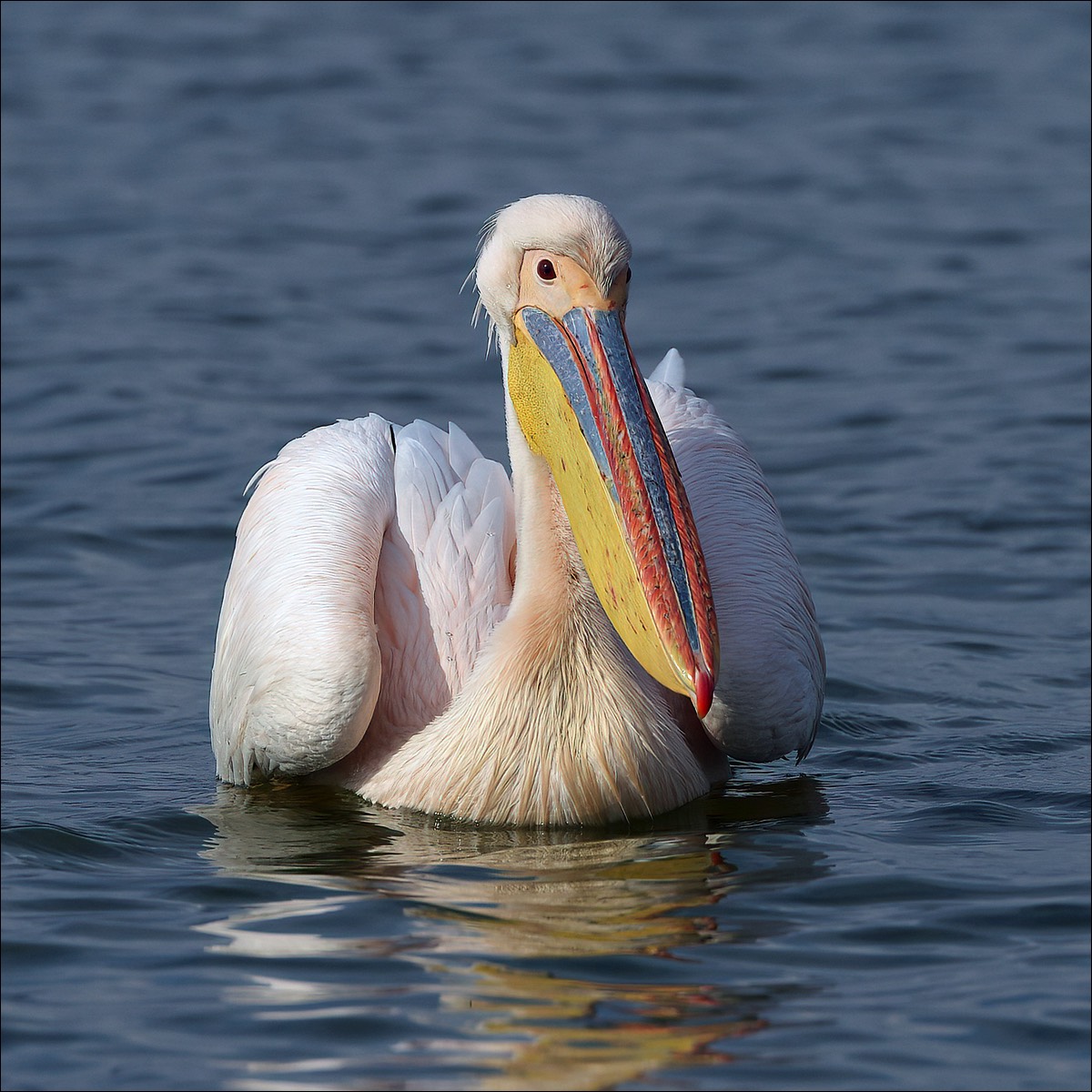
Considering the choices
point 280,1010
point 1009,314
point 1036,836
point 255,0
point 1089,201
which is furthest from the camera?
point 255,0

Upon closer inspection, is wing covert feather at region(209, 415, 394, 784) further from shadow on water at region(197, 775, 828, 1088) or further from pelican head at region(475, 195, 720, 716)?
pelican head at region(475, 195, 720, 716)

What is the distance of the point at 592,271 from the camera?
480 cm

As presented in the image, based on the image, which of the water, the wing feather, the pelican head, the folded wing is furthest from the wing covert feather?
the wing feather

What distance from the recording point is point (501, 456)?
8820mm

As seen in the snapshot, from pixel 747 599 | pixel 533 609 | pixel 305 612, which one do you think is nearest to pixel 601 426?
pixel 533 609

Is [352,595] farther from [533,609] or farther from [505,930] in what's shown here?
[505,930]

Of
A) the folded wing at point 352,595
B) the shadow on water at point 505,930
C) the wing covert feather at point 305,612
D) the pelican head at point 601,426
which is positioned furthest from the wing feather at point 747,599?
the wing covert feather at point 305,612

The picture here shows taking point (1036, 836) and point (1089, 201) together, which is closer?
point (1036, 836)

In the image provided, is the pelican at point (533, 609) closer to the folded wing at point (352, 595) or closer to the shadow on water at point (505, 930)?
the folded wing at point (352, 595)

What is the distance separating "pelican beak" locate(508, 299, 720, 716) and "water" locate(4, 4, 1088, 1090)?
0.55m

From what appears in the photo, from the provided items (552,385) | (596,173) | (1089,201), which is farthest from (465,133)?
(552,385)

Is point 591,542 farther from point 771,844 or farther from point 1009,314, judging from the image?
point 1009,314

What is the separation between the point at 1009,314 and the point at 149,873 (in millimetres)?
7048

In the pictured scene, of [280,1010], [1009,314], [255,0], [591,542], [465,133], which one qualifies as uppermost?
[255,0]
